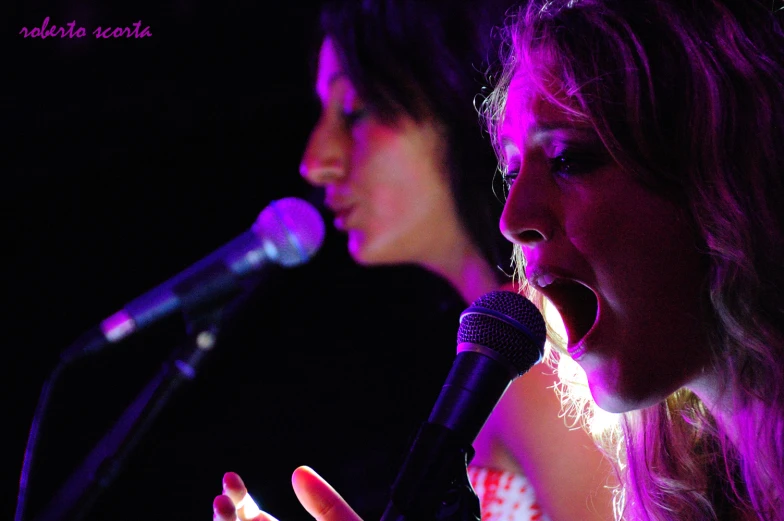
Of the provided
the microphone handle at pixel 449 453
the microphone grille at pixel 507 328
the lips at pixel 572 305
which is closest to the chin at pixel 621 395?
the lips at pixel 572 305

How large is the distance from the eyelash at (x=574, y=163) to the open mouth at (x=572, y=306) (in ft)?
0.73

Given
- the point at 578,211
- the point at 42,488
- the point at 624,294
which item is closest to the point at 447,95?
the point at 578,211

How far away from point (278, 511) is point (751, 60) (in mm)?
1505

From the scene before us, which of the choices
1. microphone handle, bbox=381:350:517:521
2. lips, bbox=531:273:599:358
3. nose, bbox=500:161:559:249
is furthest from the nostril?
microphone handle, bbox=381:350:517:521

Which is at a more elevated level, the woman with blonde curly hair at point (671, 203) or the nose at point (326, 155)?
the nose at point (326, 155)

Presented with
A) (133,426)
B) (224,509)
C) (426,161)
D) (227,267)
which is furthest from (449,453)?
(426,161)

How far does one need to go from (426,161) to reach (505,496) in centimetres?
95

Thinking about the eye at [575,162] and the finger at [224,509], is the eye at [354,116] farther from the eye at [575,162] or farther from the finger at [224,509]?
the finger at [224,509]

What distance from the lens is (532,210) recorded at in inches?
45.4

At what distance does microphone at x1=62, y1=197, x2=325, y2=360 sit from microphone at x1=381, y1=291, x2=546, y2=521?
2.50ft

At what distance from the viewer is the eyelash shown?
44.7 inches

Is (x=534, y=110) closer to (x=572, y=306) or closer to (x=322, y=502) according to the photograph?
(x=572, y=306)

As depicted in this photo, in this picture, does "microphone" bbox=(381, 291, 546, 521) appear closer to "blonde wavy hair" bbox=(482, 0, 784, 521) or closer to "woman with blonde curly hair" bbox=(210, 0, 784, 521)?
"woman with blonde curly hair" bbox=(210, 0, 784, 521)

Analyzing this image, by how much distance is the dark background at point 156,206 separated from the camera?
1708 millimetres
